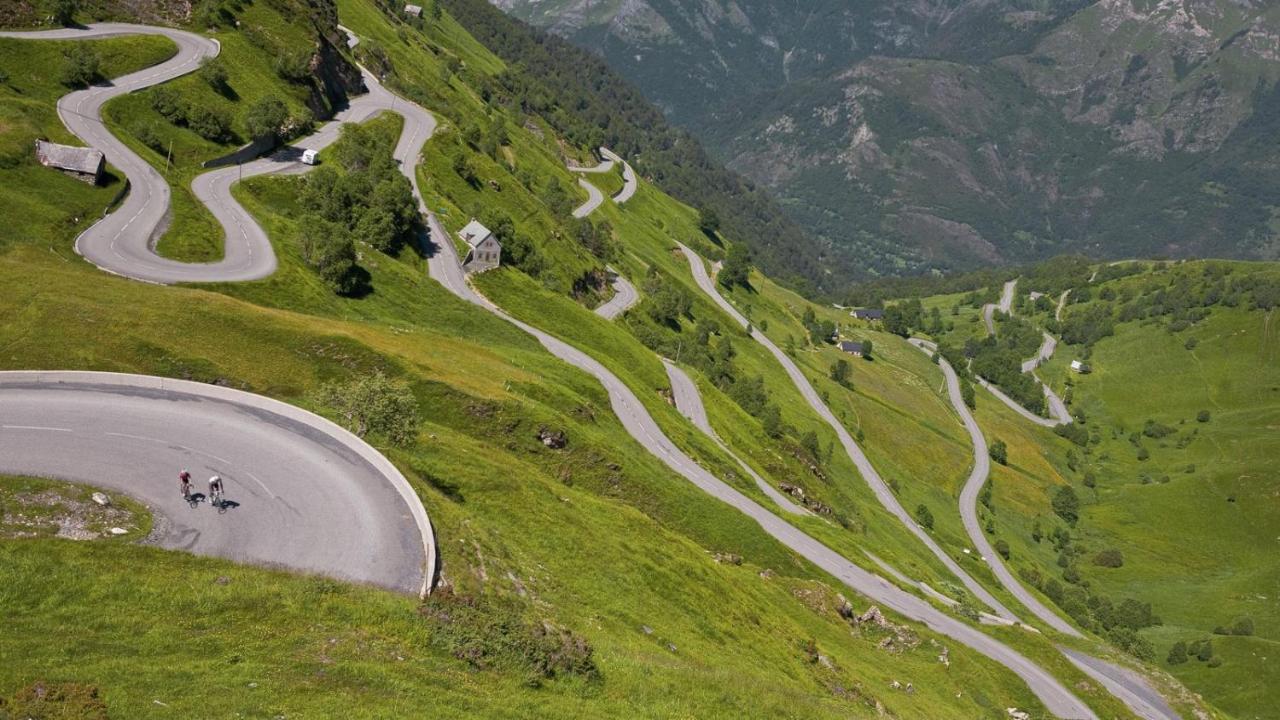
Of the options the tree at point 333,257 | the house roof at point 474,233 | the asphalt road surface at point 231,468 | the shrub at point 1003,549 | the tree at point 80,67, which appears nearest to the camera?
the asphalt road surface at point 231,468

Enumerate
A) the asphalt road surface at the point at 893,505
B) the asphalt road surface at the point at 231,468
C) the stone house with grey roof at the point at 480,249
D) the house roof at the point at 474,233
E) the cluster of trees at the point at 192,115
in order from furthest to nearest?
the asphalt road surface at the point at 893,505
the house roof at the point at 474,233
the stone house with grey roof at the point at 480,249
the cluster of trees at the point at 192,115
the asphalt road surface at the point at 231,468

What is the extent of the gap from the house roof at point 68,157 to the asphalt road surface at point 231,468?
172 ft

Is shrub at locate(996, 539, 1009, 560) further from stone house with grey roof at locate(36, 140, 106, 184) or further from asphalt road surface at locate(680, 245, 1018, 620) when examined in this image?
stone house with grey roof at locate(36, 140, 106, 184)

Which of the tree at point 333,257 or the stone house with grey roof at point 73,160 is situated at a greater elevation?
the tree at point 333,257

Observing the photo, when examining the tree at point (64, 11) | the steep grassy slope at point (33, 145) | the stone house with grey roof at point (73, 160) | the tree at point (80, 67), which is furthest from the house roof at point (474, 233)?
the tree at point (64, 11)

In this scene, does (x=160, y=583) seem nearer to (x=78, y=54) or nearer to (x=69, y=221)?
(x=69, y=221)

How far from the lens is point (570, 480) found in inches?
2763

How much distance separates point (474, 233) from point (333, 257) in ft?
136

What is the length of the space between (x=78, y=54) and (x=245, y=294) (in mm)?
55065

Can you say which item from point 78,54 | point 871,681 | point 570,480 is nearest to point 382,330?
point 570,480

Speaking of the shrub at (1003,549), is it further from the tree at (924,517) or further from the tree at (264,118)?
the tree at (264,118)

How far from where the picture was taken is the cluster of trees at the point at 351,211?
90.4 meters

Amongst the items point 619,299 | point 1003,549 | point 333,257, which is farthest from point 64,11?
point 1003,549

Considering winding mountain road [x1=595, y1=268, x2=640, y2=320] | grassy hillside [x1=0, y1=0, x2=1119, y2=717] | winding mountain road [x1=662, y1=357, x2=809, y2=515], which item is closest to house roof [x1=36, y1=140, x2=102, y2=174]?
grassy hillside [x1=0, y1=0, x2=1119, y2=717]
